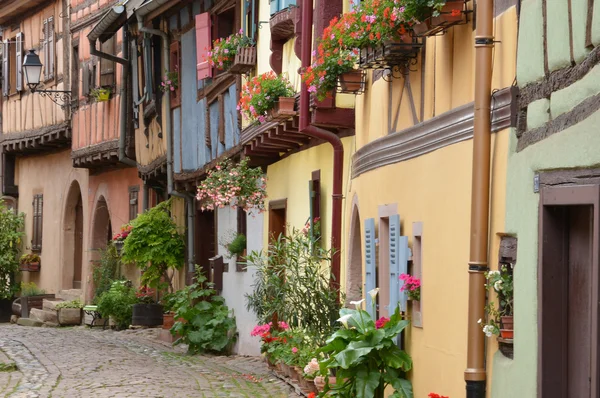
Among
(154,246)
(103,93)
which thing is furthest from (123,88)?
(154,246)

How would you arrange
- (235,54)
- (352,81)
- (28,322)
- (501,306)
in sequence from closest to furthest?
(501,306) < (352,81) < (235,54) < (28,322)

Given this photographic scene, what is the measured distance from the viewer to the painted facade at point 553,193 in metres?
4.87

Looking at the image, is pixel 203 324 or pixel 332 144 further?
pixel 203 324

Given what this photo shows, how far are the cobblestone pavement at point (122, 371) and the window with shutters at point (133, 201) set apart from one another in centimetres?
480

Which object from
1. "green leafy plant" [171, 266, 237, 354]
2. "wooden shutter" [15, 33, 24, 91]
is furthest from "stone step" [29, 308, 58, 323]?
"green leafy plant" [171, 266, 237, 354]

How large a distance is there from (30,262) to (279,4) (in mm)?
16721

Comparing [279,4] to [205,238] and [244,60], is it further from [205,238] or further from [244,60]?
[205,238]

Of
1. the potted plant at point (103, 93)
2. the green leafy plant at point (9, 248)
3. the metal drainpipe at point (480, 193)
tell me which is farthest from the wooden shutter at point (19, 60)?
the metal drainpipe at point (480, 193)

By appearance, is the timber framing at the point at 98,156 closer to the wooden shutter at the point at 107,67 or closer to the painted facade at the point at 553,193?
the wooden shutter at the point at 107,67

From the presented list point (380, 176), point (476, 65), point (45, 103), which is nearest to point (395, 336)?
point (380, 176)

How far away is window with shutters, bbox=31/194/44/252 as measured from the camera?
28.0 meters

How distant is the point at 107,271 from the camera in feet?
75.0

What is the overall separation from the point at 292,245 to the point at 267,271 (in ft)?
1.35

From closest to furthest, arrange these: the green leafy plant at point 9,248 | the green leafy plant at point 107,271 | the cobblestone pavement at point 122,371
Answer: the cobblestone pavement at point 122,371 → the green leafy plant at point 107,271 → the green leafy plant at point 9,248
